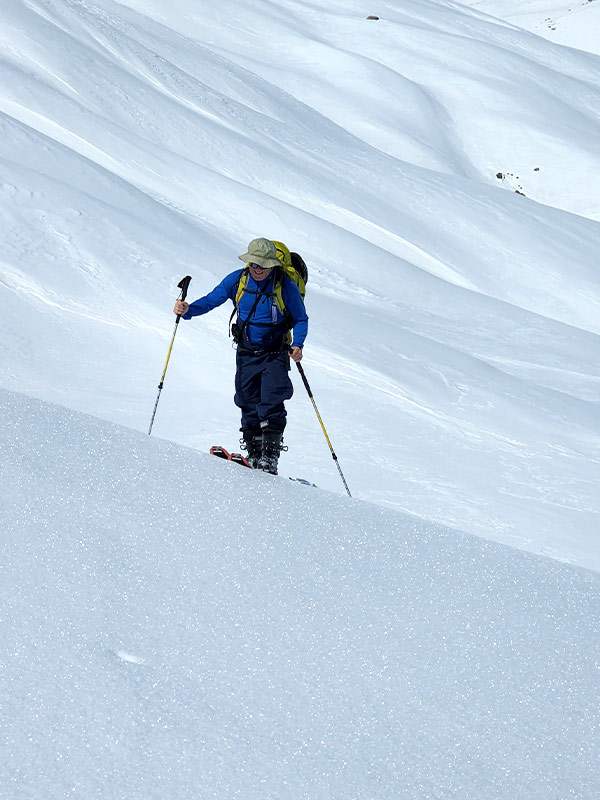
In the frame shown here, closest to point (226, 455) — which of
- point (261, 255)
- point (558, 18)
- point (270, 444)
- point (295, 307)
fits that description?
point (270, 444)

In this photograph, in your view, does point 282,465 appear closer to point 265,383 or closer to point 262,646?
point 265,383

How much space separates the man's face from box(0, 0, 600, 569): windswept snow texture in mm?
2689

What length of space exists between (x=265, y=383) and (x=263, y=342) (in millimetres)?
279

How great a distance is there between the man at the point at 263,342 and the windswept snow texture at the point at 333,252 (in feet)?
6.24

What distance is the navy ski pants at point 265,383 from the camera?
6.50 m

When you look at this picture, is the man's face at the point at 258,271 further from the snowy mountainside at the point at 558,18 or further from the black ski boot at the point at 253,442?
the snowy mountainside at the point at 558,18

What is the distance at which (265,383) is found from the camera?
651 centimetres

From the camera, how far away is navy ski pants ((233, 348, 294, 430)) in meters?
6.50

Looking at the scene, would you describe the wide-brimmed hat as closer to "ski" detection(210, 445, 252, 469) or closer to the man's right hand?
the man's right hand

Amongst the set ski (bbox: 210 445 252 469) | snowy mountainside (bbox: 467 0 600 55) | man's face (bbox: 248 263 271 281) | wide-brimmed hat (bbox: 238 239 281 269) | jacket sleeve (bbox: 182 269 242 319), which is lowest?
ski (bbox: 210 445 252 469)

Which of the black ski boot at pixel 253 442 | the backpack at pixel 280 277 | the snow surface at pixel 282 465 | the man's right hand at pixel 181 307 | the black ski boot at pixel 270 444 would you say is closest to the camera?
the snow surface at pixel 282 465

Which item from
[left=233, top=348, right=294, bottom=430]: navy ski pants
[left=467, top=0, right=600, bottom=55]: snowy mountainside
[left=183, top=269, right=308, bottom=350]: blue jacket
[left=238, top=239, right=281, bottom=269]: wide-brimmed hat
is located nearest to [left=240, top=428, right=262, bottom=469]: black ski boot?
[left=233, top=348, right=294, bottom=430]: navy ski pants

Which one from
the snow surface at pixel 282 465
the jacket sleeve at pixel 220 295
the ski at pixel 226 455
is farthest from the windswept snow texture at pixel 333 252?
the jacket sleeve at pixel 220 295

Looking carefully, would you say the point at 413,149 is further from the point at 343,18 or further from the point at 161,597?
the point at 161,597
